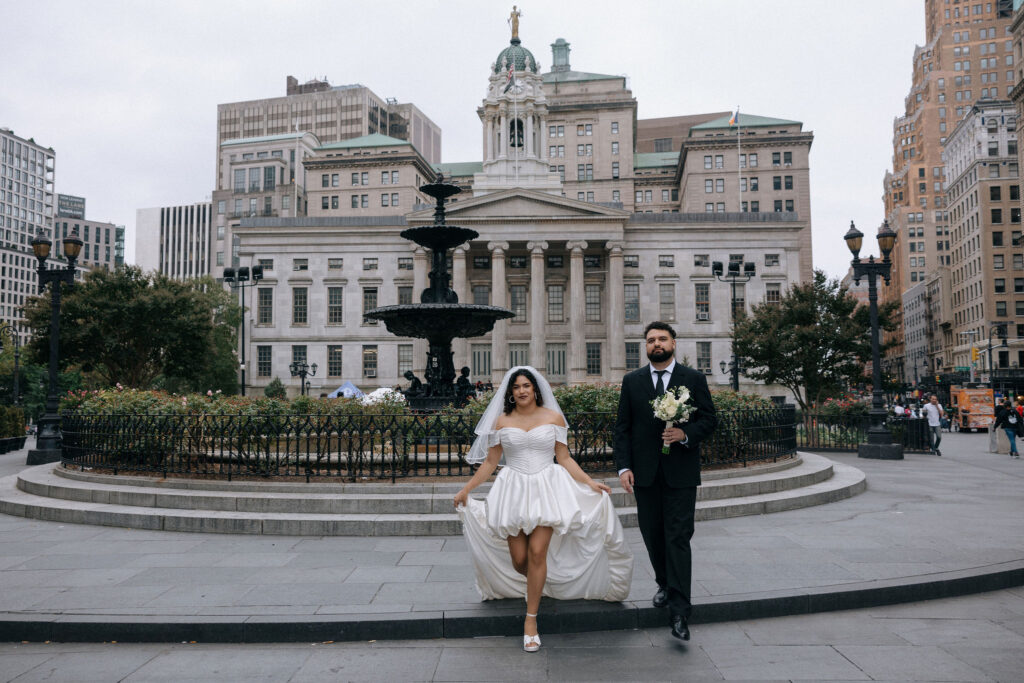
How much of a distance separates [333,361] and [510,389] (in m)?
59.6

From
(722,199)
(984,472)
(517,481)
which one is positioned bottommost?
(984,472)

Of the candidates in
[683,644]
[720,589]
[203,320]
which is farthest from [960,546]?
[203,320]

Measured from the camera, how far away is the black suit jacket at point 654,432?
5.47 meters

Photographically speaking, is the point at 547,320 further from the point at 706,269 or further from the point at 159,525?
the point at 159,525

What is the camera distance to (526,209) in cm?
5853

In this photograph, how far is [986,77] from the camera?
5015 inches

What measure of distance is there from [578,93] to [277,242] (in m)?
47.3

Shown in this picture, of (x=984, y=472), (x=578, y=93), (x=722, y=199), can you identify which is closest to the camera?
(x=984, y=472)

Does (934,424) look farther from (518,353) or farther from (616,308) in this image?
(518,353)

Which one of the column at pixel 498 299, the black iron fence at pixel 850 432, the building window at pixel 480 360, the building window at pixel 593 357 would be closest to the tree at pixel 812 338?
the black iron fence at pixel 850 432

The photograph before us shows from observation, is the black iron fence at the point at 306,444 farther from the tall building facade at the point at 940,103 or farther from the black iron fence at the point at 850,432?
the tall building facade at the point at 940,103

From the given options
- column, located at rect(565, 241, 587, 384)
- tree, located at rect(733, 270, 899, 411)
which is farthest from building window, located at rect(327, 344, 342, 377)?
tree, located at rect(733, 270, 899, 411)

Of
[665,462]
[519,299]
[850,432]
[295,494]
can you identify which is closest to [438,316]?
[295,494]

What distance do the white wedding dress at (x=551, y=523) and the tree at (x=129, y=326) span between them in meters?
40.7
